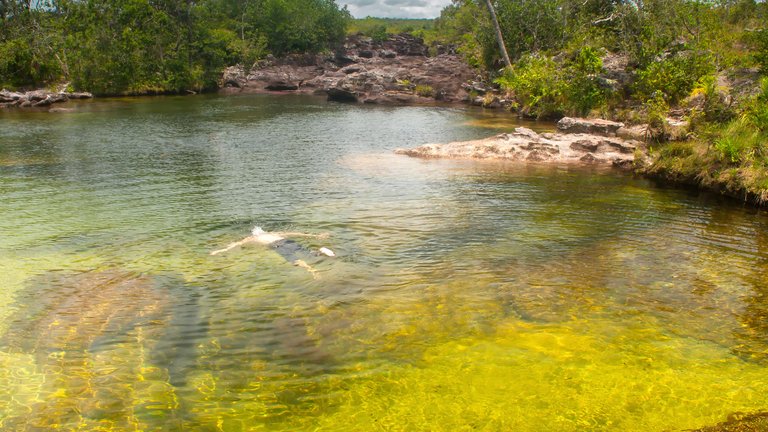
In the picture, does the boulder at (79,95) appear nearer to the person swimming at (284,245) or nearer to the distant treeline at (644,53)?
the distant treeline at (644,53)

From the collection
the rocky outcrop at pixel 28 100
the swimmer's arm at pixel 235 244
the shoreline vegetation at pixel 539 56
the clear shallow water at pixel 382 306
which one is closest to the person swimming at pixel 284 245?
the swimmer's arm at pixel 235 244

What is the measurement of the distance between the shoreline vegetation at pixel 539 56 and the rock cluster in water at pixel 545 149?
159cm

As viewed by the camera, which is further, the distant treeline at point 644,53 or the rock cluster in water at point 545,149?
the distant treeline at point 644,53

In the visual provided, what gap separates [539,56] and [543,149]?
24.3 m

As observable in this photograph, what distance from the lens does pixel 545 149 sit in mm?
23344

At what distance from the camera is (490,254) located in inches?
450

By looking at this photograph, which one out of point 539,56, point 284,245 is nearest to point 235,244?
point 284,245

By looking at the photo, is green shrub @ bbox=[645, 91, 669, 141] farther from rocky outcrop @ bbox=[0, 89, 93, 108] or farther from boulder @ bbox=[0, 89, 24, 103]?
boulder @ bbox=[0, 89, 24, 103]

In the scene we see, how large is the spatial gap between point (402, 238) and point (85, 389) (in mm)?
7459

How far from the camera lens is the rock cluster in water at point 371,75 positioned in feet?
184

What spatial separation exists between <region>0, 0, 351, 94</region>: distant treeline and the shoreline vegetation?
158 millimetres

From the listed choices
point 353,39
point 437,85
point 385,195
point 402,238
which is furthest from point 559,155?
point 353,39

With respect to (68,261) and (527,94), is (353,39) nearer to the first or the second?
(527,94)

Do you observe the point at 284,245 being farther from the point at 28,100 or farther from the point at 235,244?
the point at 28,100
